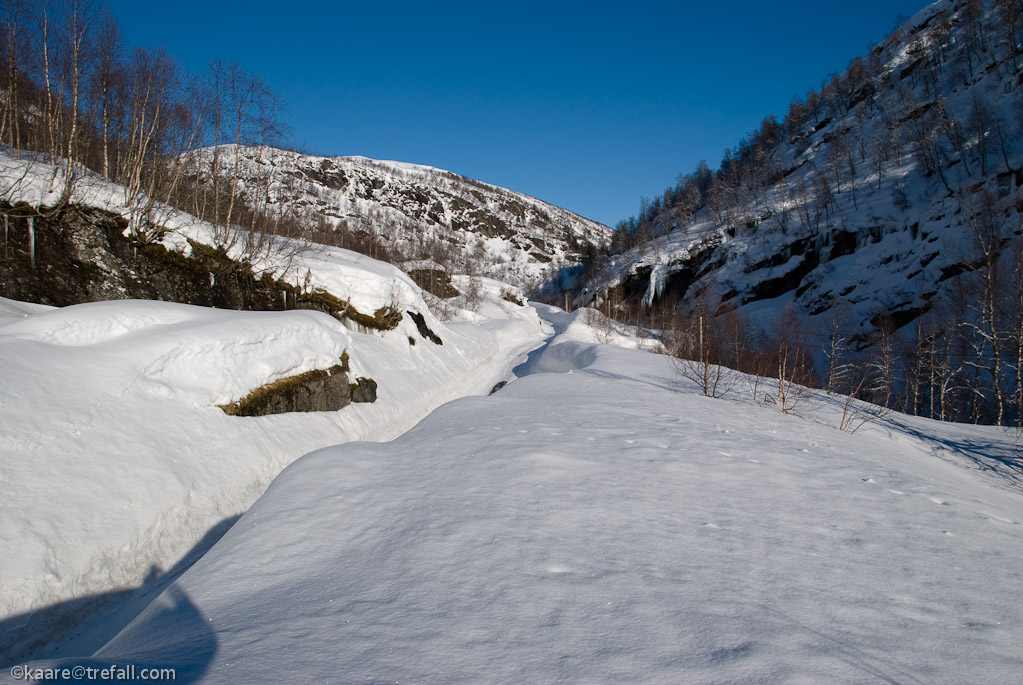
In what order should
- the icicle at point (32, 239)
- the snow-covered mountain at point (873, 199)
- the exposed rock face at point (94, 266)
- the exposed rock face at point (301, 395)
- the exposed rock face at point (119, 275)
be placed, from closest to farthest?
the exposed rock face at point (301, 395), the exposed rock face at point (119, 275), the exposed rock face at point (94, 266), the icicle at point (32, 239), the snow-covered mountain at point (873, 199)

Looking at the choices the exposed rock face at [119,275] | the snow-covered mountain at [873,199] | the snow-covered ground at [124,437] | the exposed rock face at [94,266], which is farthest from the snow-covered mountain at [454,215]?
the snow-covered ground at [124,437]

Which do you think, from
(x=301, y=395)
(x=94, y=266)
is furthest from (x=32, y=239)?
(x=301, y=395)

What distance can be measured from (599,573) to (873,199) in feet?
201

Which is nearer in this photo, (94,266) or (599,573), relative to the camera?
(599,573)

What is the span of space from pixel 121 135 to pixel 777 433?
23717 millimetres

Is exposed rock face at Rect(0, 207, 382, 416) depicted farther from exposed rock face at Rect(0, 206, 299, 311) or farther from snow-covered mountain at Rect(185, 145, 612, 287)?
snow-covered mountain at Rect(185, 145, 612, 287)

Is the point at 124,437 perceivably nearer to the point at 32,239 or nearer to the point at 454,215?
the point at 32,239

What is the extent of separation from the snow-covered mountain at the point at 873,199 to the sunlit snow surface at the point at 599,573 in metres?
16.1

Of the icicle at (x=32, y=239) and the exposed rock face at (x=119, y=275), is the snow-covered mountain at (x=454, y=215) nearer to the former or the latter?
the exposed rock face at (x=119, y=275)

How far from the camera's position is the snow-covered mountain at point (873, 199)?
115 ft

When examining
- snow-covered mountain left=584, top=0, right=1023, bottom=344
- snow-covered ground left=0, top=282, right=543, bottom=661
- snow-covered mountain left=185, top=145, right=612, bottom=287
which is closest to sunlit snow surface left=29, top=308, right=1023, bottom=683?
snow-covered ground left=0, top=282, right=543, bottom=661

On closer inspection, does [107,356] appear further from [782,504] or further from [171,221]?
[782,504]

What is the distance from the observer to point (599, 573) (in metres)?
3.26

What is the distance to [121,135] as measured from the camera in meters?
16.9
